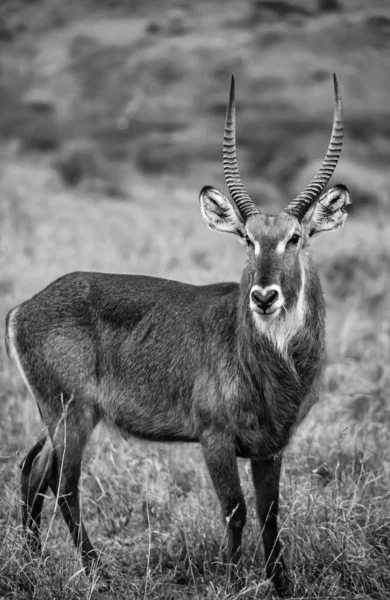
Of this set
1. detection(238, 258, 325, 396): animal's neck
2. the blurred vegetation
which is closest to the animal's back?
detection(238, 258, 325, 396): animal's neck

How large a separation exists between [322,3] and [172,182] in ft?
13.4

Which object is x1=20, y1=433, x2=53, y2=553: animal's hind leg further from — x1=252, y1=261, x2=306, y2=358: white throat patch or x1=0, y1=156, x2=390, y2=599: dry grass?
x1=252, y1=261, x2=306, y2=358: white throat patch

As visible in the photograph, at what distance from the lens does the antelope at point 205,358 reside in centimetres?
452

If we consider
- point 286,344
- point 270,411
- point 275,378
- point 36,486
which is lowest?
point 36,486

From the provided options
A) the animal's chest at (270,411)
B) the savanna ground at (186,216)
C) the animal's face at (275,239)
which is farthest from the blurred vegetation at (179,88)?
the animal's chest at (270,411)

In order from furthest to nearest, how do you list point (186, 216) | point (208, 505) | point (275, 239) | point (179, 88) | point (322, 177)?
1. point (179, 88)
2. point (186, 216)
3. point (208, 505)
4. point (322, 177)
5. point (275, 239)

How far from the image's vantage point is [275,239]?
438 cm

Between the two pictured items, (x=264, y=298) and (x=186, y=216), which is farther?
(x=186, y=216)

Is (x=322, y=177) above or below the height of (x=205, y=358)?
above

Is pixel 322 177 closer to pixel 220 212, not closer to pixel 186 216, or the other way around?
pixel 220 212

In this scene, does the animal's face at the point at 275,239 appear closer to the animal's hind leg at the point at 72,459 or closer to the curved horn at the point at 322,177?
the curved horn at the point at 322,177

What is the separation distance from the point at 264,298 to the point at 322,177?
873 millimetres

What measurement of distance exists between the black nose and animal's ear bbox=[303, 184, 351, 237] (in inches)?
25.9

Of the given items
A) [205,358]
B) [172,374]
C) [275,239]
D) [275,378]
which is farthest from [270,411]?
[275,239]
